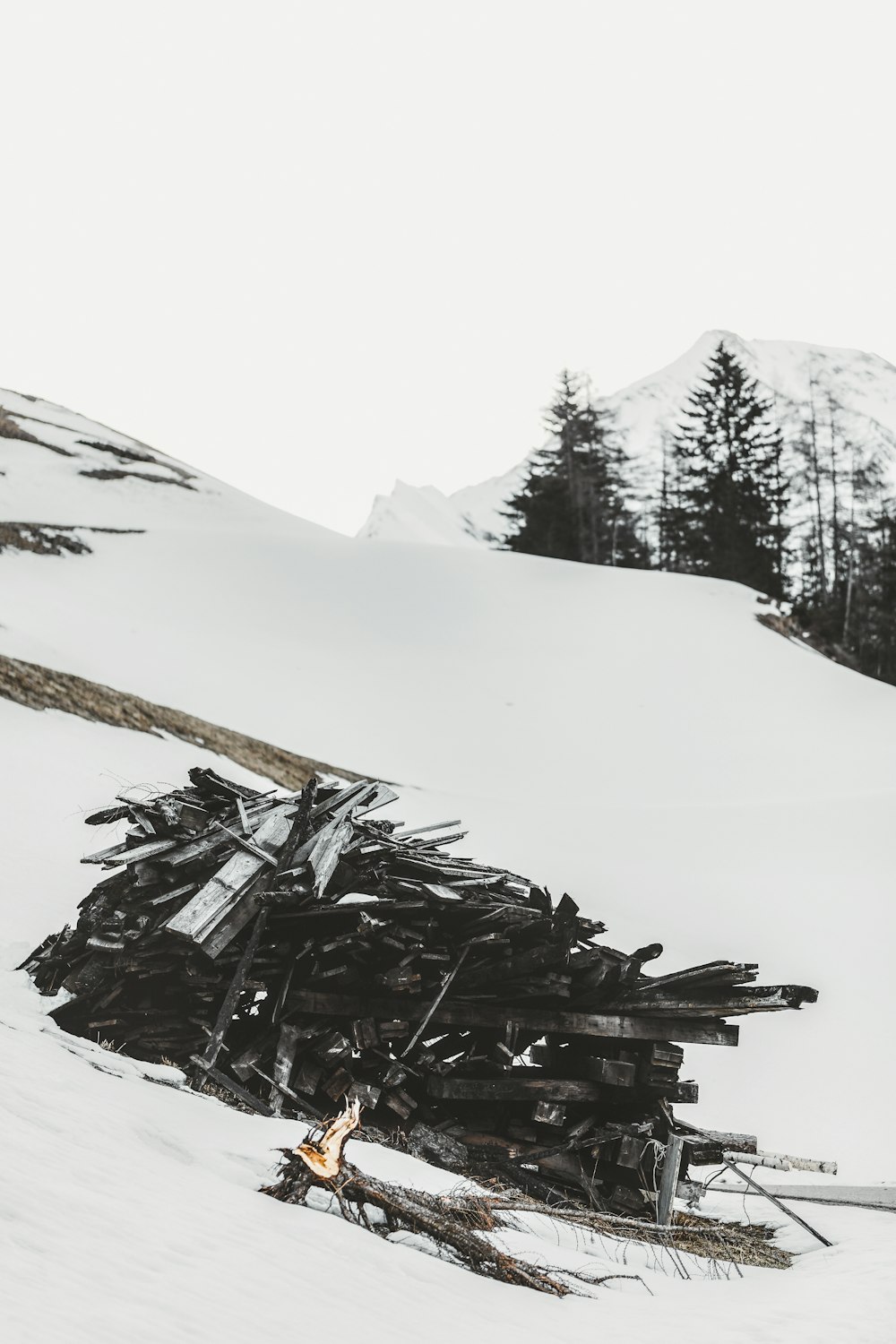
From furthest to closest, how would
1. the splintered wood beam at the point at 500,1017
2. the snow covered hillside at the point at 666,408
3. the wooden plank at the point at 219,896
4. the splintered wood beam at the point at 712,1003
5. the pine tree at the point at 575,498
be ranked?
the snow covered hillside at the point at 666,408
the pine tree at the point at 575,498
the splintered wood beam at the point at 712,1003
the splintered wood beam at the point at 500,1017
the wooden plank at the point at 219,896

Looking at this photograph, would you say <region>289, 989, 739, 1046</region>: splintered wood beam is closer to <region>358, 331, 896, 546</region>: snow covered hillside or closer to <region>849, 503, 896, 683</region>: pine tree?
<region>849, 503, 896, 683</region>: pine tree

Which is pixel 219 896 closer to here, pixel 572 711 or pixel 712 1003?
pixel 712 1003

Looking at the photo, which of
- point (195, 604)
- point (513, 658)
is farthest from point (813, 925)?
point (195, 604)

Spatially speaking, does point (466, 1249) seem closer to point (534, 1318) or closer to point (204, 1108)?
point (534, 1318)

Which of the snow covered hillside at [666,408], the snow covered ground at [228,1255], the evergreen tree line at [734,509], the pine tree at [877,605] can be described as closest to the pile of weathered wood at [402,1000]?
the snow covered ground at [228,1255]

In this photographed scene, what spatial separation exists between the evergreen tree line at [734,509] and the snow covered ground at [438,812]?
12.2 m

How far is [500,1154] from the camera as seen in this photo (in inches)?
312

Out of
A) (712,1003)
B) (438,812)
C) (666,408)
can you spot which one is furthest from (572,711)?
(666,408)

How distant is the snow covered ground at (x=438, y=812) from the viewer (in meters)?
3.98

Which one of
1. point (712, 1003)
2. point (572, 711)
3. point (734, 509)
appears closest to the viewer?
point (712, 1003)

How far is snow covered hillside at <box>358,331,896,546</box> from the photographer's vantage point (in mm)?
107438

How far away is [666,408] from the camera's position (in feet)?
516

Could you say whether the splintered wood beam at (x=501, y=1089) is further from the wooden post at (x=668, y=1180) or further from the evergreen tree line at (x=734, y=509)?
the evergreen tree line at (x=734, y=509)

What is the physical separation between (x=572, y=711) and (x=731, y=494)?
2636cm
